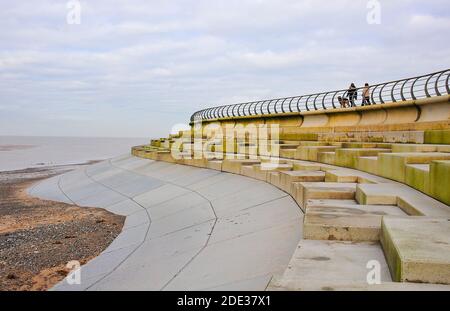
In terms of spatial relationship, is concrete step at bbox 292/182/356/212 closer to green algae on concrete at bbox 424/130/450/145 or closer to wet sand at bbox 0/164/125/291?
green algae on concrete at bbox 424/130/450/145

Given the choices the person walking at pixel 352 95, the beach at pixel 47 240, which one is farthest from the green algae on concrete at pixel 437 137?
the beach at pixel 47 240

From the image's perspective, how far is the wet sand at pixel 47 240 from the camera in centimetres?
879

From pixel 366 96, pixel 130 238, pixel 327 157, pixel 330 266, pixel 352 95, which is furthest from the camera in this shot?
pixel 352 95

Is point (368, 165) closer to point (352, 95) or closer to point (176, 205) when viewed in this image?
point (176, 205)

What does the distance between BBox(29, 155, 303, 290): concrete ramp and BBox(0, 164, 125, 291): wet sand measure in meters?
0.65

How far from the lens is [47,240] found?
11.8m

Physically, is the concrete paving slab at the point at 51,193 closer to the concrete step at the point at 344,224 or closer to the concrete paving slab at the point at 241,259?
the concrete paving slab at the point at 241,259

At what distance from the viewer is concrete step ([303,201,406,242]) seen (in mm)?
5102

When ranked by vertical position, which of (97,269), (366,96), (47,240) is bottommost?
(47,240)

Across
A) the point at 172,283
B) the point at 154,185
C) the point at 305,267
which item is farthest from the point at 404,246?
the point at 154,185

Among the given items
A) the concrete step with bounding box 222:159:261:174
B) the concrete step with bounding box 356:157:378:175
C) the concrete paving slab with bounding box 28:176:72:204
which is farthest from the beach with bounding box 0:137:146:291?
the concrete step with bounding box 356:157:378:175

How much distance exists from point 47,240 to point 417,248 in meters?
10.3

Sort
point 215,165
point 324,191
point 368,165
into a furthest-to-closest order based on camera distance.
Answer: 1. point 215,165
2. point 368,165
3. point 324,191


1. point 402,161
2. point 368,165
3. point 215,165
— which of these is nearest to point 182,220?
point 368,165
